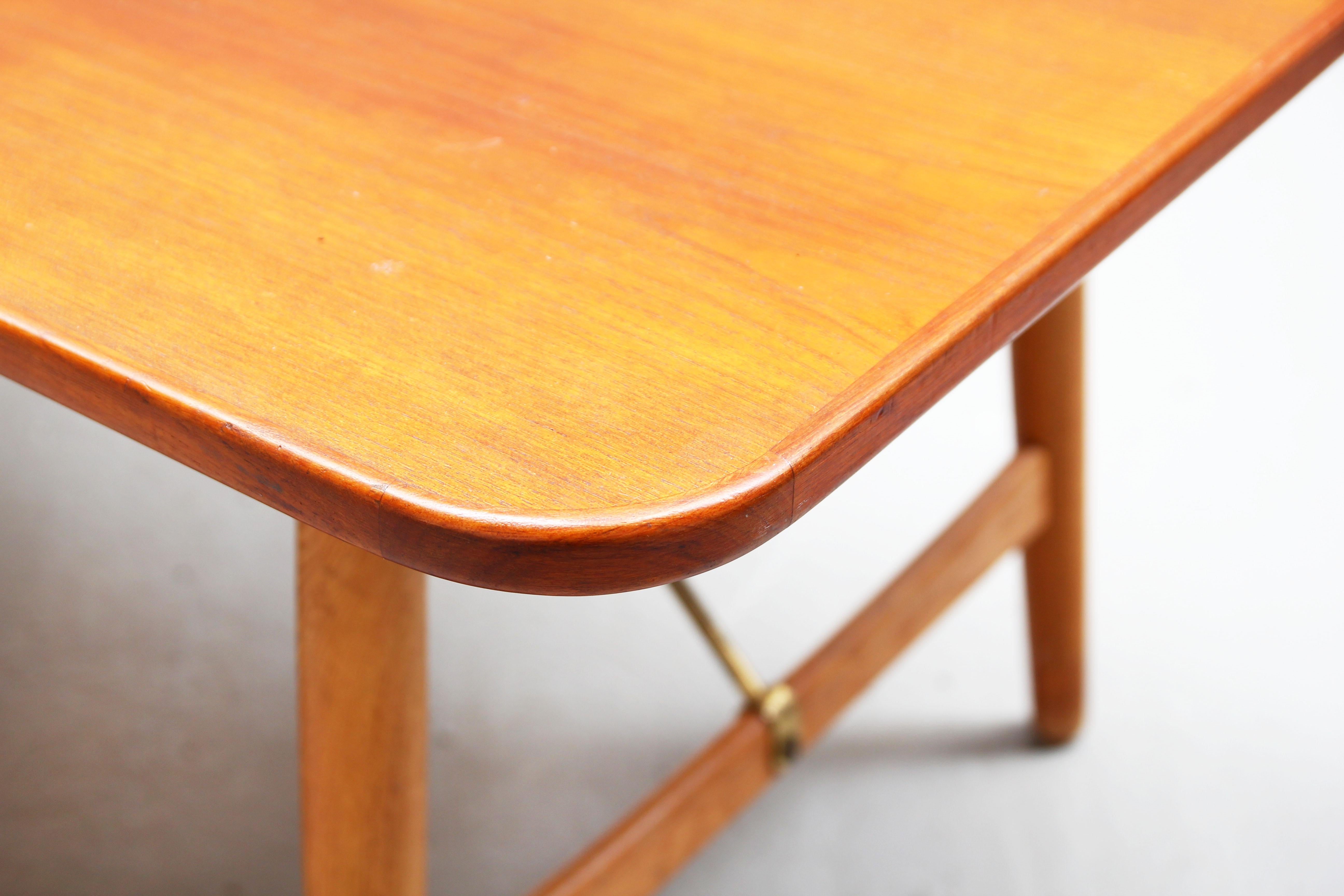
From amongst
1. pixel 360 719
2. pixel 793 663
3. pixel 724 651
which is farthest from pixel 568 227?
pixel 793 663

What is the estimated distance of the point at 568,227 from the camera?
0.49 metres

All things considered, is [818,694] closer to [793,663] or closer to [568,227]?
[793,663]

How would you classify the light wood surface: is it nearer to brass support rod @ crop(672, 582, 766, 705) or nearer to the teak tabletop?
brass support rod @ crop(672, 582, 766, 705)

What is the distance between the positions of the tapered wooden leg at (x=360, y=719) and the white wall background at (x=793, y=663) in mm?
378

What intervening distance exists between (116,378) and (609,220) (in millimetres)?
184

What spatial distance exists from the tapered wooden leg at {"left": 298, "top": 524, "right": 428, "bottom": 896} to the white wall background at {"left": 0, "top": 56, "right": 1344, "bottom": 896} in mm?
378

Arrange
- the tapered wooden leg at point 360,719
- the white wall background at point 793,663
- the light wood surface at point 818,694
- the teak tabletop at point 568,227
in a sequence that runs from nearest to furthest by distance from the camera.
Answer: the teak tabletop at point 568,227
the tapered wooden leg at point 360,719
the light wood surface at point 818,694
the white wall background at point 793,663

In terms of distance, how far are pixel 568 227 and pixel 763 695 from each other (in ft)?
1.58

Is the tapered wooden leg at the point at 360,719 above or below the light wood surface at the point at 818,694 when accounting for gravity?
above

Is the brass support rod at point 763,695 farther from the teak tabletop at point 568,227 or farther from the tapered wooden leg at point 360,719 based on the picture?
the teak tabletop at point 568,227

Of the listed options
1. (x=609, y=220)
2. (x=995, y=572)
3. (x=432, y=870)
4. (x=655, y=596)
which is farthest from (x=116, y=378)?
(x=995, y=572)

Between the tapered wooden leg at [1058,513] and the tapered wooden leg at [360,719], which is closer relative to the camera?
the tapered wooden leg at [360,719]

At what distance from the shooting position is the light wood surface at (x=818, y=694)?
0.83 meters

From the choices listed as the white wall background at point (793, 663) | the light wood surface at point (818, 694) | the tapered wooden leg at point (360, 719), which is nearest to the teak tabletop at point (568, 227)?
the tapered wooden leg at point (360, 719)
